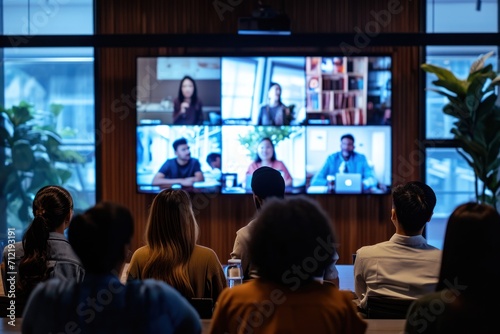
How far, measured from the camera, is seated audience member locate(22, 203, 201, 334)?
1.71m

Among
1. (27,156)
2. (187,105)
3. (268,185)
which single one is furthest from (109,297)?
(27,156)

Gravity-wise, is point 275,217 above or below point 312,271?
above

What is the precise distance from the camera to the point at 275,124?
646cm

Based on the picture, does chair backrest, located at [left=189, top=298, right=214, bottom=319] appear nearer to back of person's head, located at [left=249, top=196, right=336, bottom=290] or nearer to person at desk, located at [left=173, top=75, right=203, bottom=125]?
back of person's head, located at [left=249, top=196, right=336, bottom=290]

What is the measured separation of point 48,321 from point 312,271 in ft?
2.13

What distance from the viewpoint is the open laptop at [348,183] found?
646 cm

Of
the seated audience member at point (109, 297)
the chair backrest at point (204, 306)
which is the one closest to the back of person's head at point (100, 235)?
the seated audience member at point (109, 297)

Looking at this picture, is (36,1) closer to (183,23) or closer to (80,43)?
(80,43)

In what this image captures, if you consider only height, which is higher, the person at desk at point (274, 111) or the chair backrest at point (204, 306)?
the person at desk at point (274, 111)

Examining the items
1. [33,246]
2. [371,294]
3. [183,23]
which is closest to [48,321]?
[33,246]

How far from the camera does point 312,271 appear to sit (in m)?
1.77

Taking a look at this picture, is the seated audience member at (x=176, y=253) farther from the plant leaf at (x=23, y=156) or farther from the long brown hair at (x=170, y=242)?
the plant leaf at (x=23, y=156)

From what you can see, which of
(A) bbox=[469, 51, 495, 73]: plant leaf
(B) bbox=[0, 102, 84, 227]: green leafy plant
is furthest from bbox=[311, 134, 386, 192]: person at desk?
(B) bbox=[0, 102, 84, 227]: green leafy plant

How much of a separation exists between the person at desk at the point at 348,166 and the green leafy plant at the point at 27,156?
2280mm
